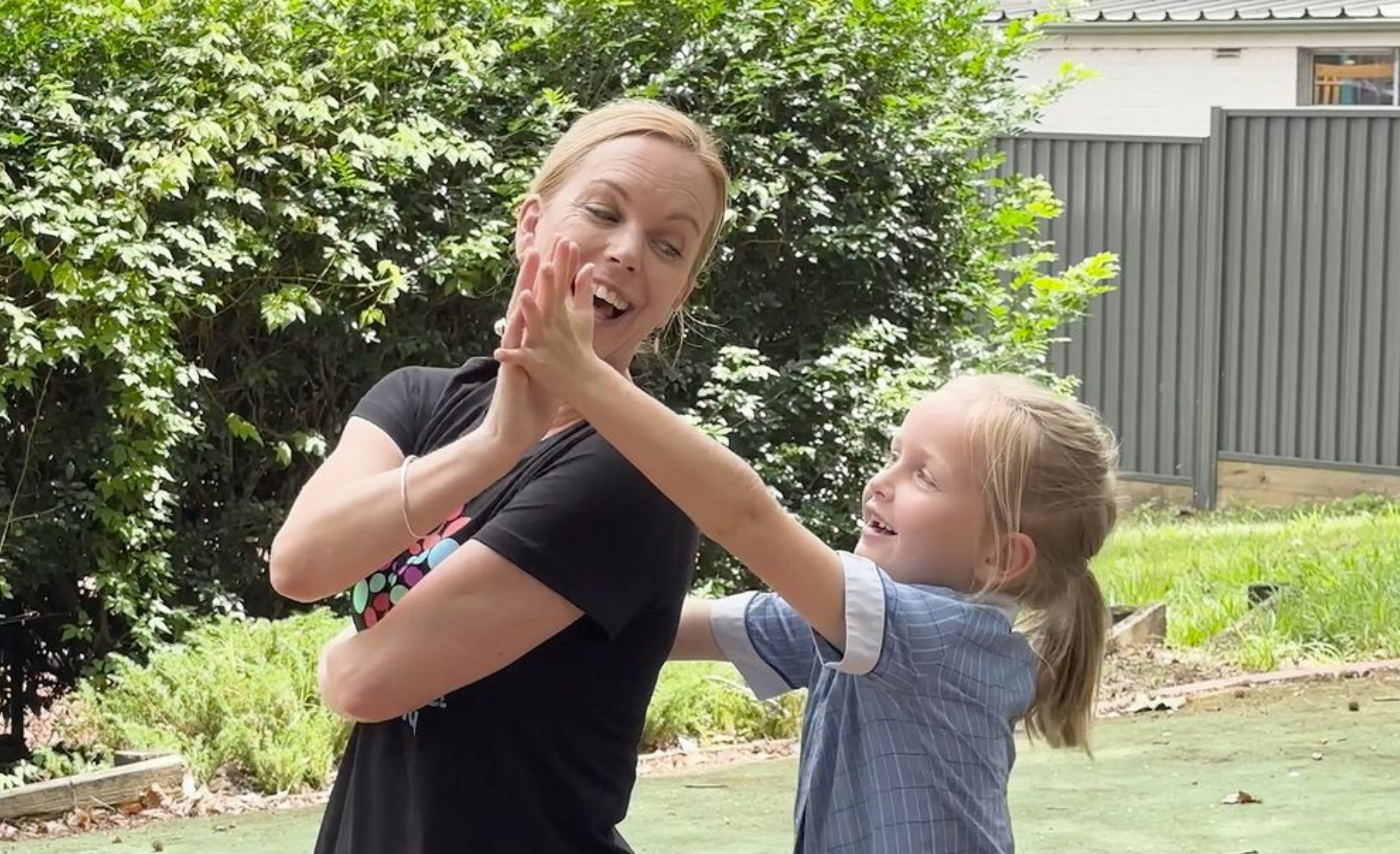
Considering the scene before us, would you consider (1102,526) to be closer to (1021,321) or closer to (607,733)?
(607,733)

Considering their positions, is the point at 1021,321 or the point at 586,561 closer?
the point at 586,561

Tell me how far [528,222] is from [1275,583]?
7.48m

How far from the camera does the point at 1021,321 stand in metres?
9.70

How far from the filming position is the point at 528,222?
249 cm

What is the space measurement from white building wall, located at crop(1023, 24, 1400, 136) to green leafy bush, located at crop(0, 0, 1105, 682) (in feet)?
26.5

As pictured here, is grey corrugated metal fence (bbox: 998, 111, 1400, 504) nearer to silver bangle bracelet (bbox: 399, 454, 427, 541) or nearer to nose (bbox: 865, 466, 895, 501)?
nose (bbox: 865, 466, 895, 501)

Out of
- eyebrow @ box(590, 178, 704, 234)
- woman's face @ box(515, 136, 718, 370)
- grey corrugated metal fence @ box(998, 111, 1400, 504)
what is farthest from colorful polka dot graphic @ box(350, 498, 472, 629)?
grey corrugated metal fence @ box(998, 111, 1400, 504)

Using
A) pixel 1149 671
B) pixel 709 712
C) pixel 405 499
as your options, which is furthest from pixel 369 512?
pixel 1149 671

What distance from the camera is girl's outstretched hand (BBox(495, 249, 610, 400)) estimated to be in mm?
2074

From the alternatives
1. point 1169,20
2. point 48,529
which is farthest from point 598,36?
point 1169,20

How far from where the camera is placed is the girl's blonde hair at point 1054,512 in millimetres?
2488

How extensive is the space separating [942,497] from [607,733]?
0.51 m

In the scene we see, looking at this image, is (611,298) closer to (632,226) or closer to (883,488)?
(632,226)

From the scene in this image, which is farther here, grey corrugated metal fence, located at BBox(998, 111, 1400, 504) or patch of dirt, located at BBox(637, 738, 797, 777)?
grey corrugated metal fence, located at BBox(998, 111, 1400, 504)
